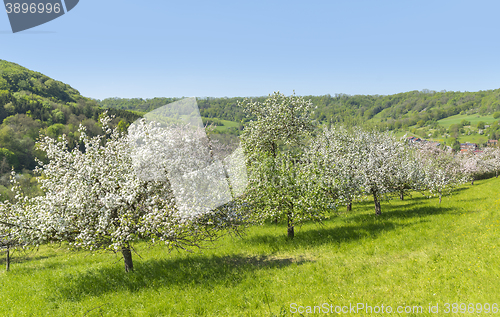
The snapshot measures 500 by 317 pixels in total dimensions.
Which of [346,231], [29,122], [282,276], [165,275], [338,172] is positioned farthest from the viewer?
→ [29,122]

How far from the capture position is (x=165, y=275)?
14.8 metres

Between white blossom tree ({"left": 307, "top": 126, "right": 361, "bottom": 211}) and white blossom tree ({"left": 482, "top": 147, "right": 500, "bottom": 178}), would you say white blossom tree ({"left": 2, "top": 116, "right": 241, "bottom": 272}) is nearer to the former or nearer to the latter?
white blossom tree ({"left": 307, "top": 126, "right": 361, "bottom": 211})

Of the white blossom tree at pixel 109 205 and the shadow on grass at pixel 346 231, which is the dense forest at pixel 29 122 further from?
the shadow on grass at pixel 346 231

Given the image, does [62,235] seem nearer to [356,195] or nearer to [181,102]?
[181,102]

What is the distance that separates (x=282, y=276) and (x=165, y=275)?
22.2 ft

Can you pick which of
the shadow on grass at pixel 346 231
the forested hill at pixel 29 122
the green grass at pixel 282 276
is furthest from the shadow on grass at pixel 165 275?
the forested hill at pixel 29 122

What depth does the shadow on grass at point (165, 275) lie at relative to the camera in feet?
44.1

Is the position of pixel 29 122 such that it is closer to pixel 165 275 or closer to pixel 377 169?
pixel 165 275

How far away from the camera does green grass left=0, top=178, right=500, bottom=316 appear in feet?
35.9

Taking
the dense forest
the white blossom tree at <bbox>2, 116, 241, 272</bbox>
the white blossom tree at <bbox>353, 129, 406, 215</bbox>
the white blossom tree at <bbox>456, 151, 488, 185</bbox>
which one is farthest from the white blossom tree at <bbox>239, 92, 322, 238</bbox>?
the dense forest

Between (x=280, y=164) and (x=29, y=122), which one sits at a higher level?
(x=29, y=122)

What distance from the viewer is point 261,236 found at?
71.3ft

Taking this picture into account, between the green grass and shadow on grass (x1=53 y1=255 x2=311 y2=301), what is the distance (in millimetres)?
62

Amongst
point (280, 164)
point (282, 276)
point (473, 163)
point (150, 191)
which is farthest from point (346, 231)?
point (473, 163)
